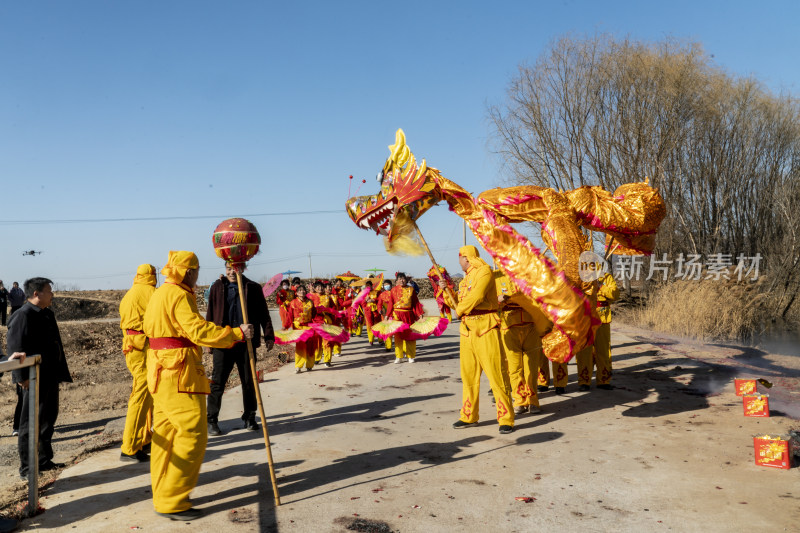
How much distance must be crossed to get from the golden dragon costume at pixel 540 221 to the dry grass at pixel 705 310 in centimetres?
1058

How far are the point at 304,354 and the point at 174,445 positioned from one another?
661 cm

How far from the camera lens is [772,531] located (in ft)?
11.7

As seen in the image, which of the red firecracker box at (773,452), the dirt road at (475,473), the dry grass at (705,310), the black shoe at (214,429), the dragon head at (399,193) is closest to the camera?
the dirt road at (475,473)

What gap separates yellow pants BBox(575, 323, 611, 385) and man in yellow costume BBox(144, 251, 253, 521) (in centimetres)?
538

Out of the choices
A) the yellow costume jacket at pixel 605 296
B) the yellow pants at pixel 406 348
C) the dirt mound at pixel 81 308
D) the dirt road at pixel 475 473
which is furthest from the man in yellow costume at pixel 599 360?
the dirt mound at pixel 81 308

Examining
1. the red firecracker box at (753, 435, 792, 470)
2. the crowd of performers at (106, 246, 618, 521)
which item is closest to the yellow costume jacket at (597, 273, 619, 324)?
the crowd of performers at (106, 246, 618, 521)

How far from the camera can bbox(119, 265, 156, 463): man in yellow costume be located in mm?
5297

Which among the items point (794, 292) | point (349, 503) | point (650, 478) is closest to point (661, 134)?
point (794, 292)

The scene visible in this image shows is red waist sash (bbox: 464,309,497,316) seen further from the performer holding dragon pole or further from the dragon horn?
the performer holding dragon pole

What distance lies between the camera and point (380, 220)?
23.5 ft

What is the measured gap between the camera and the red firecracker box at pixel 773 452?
4574 mm

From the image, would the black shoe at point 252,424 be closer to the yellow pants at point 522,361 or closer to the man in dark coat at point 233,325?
the man in dark coat at point 233,325

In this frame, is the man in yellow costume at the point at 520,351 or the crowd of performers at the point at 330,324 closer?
the man in yellow costume at the point at 520,351

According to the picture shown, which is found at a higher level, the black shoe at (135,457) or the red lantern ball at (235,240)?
the red lantern ball at (235,240)
